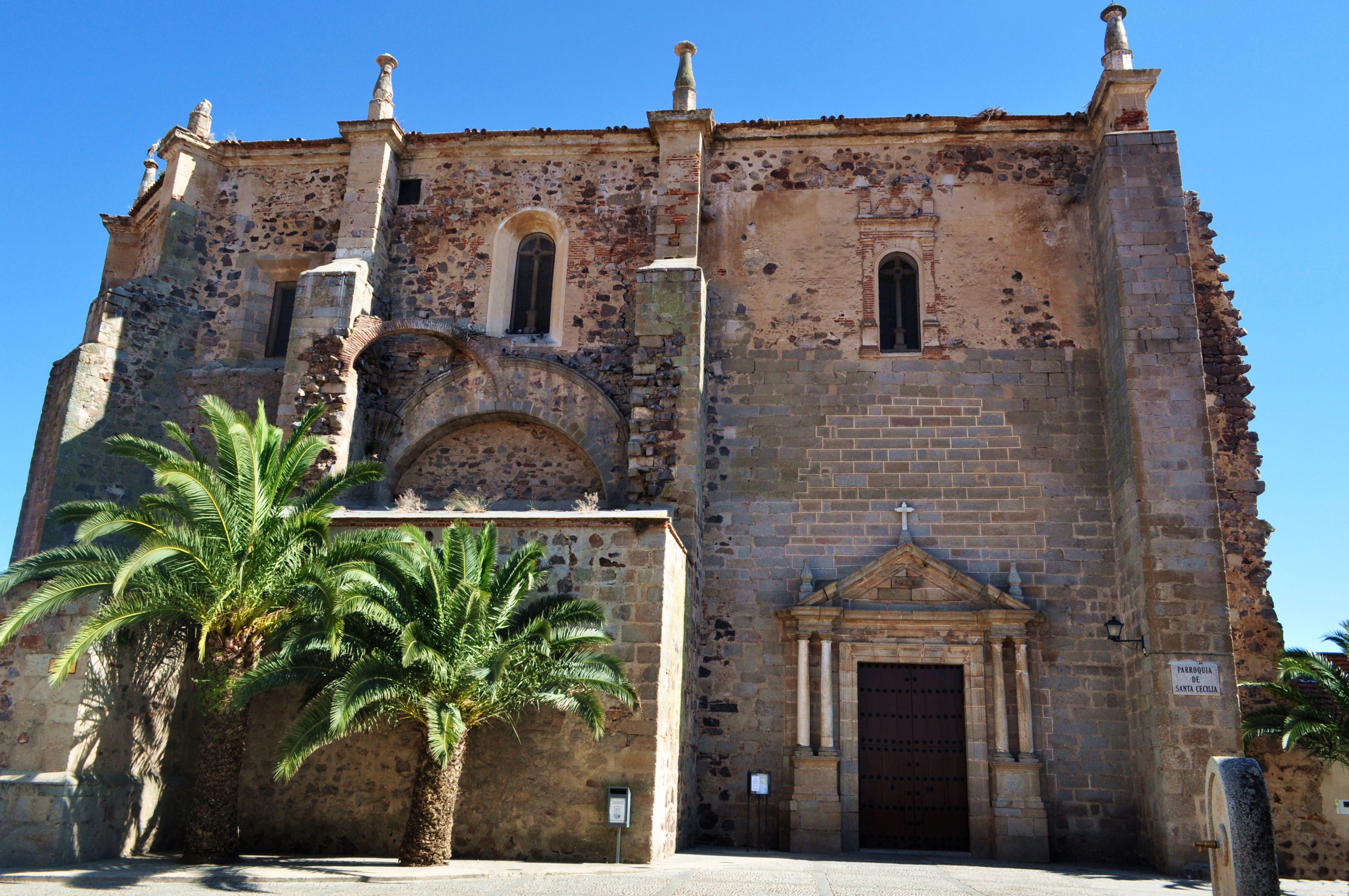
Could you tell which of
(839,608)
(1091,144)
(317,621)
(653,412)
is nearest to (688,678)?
(839,608)

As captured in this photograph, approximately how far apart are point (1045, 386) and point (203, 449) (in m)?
11.9

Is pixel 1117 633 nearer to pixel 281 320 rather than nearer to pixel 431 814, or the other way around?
pixel 431 814

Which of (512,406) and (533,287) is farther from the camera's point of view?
(533,287)

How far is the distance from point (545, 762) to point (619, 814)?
0.99m

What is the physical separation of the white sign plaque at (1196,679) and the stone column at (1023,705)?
5.29ft

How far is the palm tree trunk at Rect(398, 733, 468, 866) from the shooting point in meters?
9.41

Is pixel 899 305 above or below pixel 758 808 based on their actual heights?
above

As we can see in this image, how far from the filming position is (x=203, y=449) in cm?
1535

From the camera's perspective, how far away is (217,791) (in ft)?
32.0

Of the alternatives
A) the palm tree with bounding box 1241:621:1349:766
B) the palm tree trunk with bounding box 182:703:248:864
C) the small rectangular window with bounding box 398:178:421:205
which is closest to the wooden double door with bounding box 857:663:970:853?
the palm tree with bounding box 1241:621:1349:766

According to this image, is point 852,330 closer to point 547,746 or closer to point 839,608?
point 839,608

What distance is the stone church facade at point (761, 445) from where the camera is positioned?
430 inches

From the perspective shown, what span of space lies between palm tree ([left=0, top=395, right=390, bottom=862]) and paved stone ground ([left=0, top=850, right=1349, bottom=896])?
3.58 ft

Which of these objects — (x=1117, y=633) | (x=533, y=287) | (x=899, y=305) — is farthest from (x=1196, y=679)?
(x=533, y=287)
